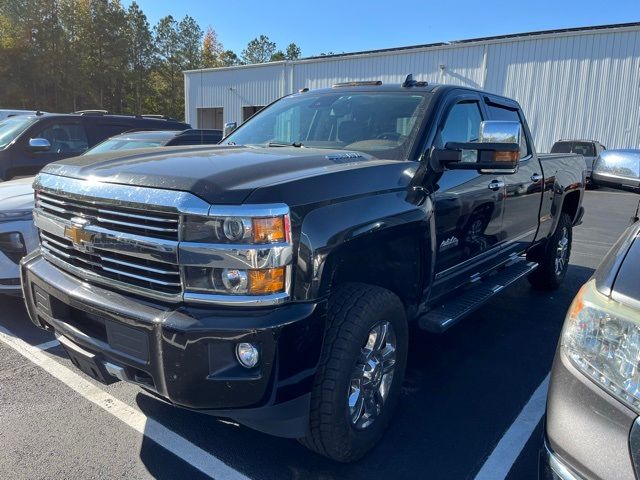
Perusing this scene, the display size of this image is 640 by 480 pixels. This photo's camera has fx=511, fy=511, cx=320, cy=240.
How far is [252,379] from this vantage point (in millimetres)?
2041

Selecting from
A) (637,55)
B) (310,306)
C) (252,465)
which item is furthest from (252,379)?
(637,55)

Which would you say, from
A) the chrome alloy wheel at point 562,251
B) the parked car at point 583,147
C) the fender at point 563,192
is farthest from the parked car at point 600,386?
the parked car at point 583,147

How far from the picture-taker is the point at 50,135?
310 inches

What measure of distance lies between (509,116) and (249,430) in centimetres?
370

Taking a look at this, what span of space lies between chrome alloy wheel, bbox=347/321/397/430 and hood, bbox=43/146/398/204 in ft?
2.96

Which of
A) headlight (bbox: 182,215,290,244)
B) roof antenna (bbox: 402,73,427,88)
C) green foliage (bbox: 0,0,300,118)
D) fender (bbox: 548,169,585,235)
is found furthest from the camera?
green foliage (bbox: 0,0,300,118)

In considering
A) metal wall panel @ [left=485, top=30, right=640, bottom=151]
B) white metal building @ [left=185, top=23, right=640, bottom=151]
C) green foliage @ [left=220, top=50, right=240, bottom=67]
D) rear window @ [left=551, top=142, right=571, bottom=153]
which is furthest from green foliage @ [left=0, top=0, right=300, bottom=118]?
rear window @ [left=551, top=142, right=571, bottom=153]

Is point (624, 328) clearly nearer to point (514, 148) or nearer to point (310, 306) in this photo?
point (310, 306)

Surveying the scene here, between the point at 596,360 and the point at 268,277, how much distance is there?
120 cm

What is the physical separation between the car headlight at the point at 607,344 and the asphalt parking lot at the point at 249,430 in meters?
1.20

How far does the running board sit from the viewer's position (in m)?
3.11

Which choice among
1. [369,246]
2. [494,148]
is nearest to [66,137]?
[369,246]

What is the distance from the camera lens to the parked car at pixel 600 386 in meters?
1.49

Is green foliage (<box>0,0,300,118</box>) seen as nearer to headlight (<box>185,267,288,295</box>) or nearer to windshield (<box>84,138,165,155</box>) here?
windshield (<box>84,138,165,155</box>)
